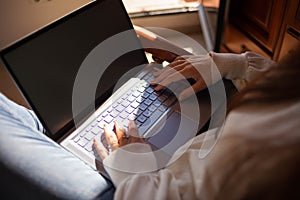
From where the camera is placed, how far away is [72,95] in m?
0.77

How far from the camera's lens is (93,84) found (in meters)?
0.82

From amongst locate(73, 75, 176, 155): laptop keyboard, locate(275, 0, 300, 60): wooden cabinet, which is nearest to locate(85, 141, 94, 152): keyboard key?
locate(73, 75, 176, 155): laptop keyboard

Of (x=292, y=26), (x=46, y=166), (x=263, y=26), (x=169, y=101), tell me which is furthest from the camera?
(x=263, y=26)

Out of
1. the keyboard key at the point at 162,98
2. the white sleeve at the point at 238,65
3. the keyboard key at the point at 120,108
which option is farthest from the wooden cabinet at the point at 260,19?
the keyboard key at the point at 120,108

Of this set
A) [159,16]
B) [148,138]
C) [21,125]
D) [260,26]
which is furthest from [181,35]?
[21,125]

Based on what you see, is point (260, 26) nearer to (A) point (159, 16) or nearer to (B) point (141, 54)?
(A) point (159, 16)

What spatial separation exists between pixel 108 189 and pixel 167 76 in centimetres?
35

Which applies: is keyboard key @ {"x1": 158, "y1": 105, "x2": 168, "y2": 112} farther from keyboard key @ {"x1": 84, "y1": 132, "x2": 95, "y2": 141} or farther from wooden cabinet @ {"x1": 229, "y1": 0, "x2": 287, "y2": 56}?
wooden cabinet @ {"x1": 229, "y1": 0, "x2": 287, "y2": 56}

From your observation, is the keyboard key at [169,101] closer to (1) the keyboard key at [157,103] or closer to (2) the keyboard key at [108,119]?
(1) the keyboard key at [157,103]

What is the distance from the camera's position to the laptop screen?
0.67m

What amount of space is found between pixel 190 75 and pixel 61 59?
0.33 metres

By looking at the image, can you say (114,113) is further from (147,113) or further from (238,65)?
(238,65)

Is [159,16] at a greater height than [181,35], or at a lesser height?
greater

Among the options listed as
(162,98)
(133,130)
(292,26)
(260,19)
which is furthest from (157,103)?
(260,19)
